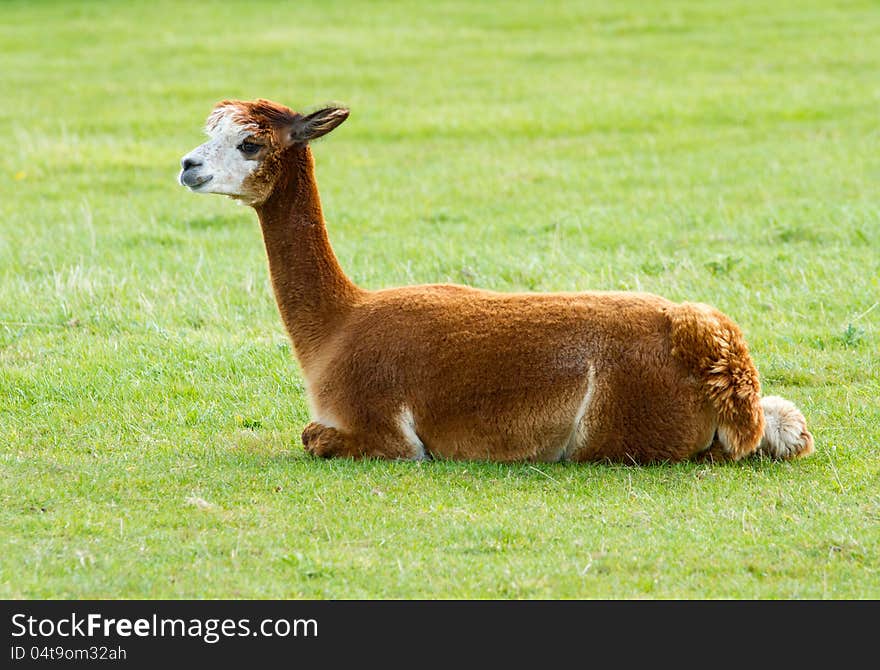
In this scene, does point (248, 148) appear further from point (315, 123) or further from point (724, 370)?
point (724, 370)

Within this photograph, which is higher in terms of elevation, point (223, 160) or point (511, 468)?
point (223, 160)

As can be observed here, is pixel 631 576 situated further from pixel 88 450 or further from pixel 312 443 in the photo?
pixel 88 450

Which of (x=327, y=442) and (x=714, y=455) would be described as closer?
(x=714, y=455)

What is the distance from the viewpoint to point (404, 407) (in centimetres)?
707

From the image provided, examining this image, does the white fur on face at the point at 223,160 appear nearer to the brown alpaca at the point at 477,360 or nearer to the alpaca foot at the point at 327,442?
the brown alpaca at the point at 477,360

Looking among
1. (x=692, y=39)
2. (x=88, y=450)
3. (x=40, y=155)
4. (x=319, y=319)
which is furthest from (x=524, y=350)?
(x=692, y=39)

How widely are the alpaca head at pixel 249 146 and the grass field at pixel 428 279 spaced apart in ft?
4.86

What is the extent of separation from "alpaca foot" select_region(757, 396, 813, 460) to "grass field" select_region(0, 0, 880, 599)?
131 mm

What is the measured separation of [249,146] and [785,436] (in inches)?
127

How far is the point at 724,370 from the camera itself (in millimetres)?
6750

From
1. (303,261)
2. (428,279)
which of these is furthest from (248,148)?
(428,279)

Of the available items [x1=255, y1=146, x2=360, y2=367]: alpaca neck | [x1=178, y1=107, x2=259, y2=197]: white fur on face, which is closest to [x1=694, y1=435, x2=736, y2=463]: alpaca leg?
[x1=255, y1=146, x2=360, y2=367]: alpaca neck

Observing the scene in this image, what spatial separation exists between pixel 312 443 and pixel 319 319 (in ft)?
2.31

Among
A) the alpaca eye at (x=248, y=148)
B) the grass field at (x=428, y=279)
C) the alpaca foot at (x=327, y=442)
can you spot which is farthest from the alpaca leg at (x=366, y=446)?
the alpaca eye at (x=248, y=148)
